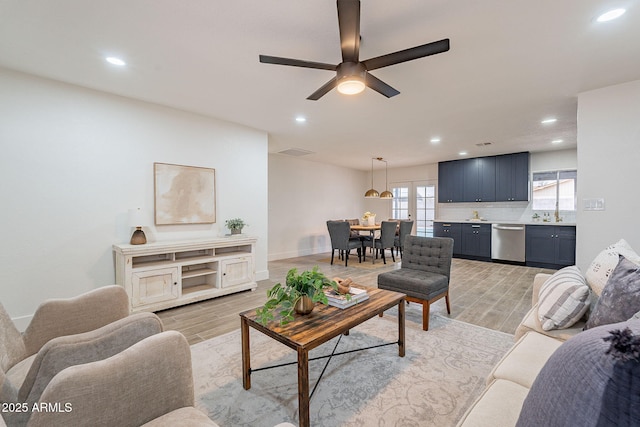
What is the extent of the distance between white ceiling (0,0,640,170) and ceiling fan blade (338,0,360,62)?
21 centimetres

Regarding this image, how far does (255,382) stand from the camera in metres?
1.96

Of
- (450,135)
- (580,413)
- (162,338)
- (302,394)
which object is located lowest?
(302,394)

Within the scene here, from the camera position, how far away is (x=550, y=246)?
5590 millimetres

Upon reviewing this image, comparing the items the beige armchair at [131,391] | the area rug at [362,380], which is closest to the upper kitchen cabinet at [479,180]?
the area rug at [362,380]

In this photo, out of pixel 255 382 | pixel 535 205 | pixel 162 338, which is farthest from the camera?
pixel 535 205

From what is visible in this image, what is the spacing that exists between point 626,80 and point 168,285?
5.57m

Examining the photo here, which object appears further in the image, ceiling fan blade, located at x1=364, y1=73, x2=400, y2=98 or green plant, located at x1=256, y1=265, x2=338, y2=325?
ceiling fan blade, located at x1=364, y1=73, x2=400, y2=98

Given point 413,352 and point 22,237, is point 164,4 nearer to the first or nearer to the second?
point 22,237

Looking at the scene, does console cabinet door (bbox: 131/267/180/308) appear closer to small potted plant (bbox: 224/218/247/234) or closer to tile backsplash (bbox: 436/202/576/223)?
small potted plant (bbox: 224/218/247/234)

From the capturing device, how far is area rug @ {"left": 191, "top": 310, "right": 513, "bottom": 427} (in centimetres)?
164

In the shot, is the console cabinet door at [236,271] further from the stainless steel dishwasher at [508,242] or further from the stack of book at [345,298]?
the stainless steel dishwasher at [508,242]

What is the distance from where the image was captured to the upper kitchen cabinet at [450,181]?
715 cm

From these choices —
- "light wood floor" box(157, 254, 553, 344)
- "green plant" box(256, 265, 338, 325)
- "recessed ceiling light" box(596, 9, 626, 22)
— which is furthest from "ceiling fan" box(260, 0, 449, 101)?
"light wood floor" box(157, 254, 553, 344)

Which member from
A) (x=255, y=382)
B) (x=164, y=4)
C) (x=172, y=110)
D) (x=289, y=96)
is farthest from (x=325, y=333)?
(x=172, y=110)
